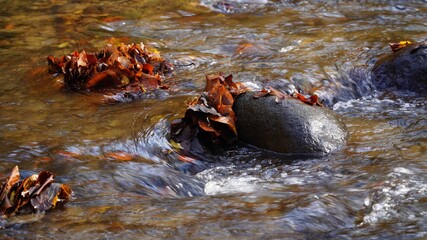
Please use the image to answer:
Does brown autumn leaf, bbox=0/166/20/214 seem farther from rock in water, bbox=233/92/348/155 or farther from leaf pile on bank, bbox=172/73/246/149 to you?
rock in water, bbox=233/92/348/155

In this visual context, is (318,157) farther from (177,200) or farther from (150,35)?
(150,35)

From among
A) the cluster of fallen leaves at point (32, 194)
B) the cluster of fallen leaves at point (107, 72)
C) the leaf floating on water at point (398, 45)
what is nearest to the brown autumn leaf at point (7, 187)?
the cluster of fallen leaves at point (32, 194)

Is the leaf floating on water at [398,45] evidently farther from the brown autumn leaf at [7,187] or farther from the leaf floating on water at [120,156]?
the brown autumn leaf at [7,187]

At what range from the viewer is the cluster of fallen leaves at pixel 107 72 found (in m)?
6.57

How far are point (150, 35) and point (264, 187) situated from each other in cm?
428

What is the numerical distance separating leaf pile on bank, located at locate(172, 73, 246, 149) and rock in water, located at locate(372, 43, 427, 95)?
86.7 inches

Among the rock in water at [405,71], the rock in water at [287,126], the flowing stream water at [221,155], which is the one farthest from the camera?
the rock in water at [405,71]

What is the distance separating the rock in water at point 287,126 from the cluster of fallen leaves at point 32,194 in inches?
69.4

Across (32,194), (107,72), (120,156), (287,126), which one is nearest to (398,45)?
(287,126)

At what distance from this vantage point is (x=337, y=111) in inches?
251

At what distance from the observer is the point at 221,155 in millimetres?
5348

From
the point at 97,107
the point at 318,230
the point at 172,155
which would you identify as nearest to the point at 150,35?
the point at 97,107

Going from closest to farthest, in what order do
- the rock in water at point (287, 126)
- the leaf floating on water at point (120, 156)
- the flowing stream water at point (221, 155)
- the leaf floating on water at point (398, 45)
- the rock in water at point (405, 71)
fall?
the flowing stream water at point (221, 155), the leaf floating on water at point (120, 156), the rock in water at point (287, 126), the rock in water at point (405, 71), the leaf floating on water at point (398, 45)

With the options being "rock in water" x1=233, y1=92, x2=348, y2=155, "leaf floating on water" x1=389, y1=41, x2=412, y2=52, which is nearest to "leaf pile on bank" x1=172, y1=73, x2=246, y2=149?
"rock in water" x1=233, y1=92, x2=348, y2=155
